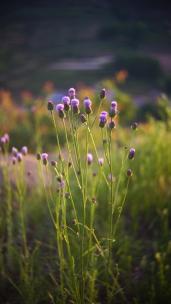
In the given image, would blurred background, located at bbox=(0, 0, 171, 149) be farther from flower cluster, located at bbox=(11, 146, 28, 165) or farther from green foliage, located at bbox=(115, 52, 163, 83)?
flower cluster, located at bbox=(11, 146, 28, 165)

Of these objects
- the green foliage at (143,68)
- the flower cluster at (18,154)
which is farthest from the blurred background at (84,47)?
the flower cluster at (18,154)

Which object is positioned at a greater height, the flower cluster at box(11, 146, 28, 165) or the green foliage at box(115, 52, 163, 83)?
the flower cluster at box(11, 146, 28, 165)

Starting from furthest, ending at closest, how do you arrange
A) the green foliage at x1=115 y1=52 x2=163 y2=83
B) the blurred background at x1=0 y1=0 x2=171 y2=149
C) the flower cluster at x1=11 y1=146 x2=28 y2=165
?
the green foliage at x1=115 y1=52 x2=163 y2=83, the blurred background at x1=0 y1=0 x2=171 y2=149, the flower cluster at x1=11 y1=146 x2=28 y2=165

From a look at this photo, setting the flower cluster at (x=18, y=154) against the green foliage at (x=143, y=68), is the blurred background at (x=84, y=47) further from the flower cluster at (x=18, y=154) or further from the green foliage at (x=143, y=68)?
the flower cluster at (x=18, y=154)

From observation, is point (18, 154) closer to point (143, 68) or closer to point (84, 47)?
point (143, 68)

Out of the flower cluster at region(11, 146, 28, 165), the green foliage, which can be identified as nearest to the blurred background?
the green foliage

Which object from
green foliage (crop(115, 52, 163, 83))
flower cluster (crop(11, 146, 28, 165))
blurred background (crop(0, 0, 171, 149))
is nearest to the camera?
flower cluster (crop(11, 146, 28, 165))

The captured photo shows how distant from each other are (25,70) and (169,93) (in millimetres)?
6334

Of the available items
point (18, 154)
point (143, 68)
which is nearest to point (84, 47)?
point (143, 68)

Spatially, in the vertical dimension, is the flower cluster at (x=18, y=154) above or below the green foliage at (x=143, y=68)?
above

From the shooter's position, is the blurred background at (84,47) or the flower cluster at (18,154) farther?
the blurred background at (84,47)

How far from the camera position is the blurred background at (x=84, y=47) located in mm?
14461

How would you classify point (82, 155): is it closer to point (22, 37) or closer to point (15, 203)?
point (15, 203)

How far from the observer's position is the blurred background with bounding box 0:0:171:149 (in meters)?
14.5
